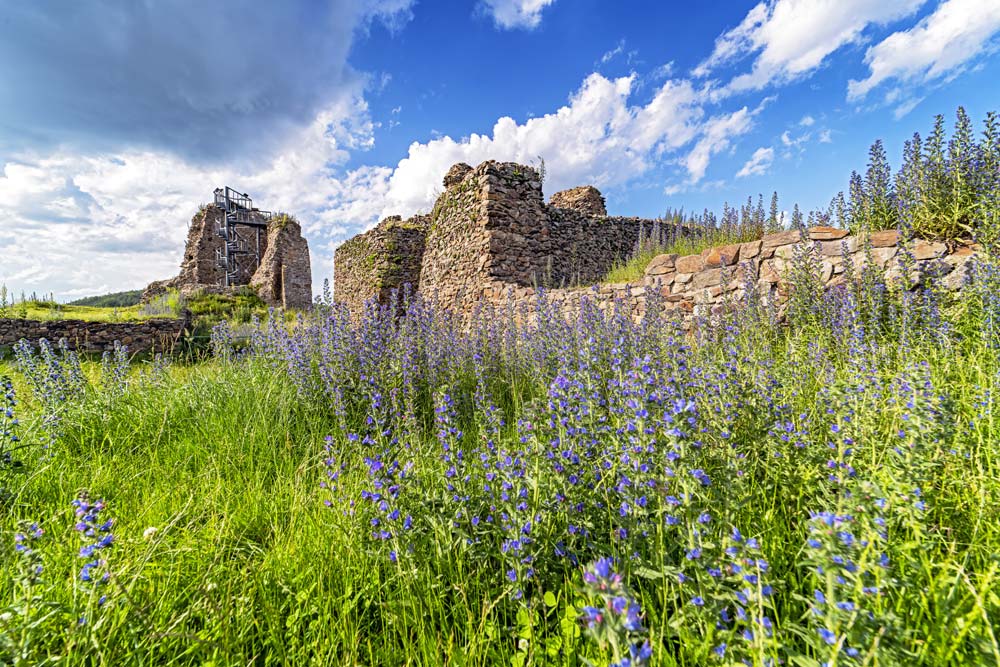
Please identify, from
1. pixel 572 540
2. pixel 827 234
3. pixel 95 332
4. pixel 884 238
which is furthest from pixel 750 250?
pixel 95 332

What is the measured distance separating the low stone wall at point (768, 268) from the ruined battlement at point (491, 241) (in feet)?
9.27

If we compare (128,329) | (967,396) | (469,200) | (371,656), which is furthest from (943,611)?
(128,329)

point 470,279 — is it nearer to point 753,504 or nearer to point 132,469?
point 132,469

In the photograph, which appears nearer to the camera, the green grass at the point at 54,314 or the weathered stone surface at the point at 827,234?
the weathered stone surface at the point at 827,234

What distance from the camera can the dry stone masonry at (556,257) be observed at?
15.4 ft

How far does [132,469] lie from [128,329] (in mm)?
12348

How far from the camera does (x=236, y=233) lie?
25438 mm

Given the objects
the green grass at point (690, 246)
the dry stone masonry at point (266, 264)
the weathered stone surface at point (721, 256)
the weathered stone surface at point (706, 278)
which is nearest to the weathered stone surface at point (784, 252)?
the weathered stone surface at point (721, 256)

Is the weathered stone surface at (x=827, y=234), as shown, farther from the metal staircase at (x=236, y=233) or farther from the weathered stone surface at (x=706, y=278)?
the metal staircase at (x=236, y=233)

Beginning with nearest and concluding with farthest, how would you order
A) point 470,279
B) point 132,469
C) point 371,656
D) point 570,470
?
point 371,656 → point 570,470 → point 132,469 → point 470,279

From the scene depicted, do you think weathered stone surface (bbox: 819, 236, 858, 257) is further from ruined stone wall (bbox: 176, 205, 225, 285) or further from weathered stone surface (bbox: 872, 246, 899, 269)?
ruined stone wall (bbox: 176, 205, 225, 285)

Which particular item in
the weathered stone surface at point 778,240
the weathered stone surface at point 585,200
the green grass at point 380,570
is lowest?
the green grass at point 380,570

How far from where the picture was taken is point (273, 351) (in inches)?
179

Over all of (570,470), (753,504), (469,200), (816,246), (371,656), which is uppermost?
(469,200)
